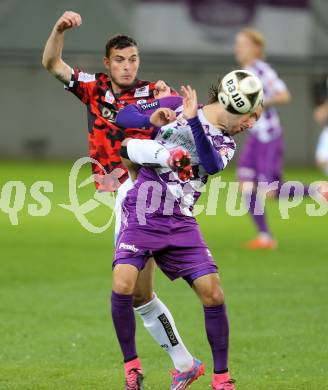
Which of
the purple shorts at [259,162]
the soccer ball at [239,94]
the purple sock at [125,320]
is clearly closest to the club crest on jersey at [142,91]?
the soccer ball at [239,94]

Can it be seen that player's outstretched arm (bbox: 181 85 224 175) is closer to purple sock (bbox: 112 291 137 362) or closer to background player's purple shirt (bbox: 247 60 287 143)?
purple sock (bbox: 112 291 137 362)

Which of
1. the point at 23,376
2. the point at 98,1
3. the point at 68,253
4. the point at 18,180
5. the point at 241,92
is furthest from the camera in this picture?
the point at 98,1

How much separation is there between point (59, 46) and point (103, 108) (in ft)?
1.69

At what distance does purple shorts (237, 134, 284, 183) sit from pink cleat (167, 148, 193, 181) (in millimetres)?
7998

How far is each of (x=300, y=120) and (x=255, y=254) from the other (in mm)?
13733

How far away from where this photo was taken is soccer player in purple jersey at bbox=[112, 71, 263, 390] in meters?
6.50

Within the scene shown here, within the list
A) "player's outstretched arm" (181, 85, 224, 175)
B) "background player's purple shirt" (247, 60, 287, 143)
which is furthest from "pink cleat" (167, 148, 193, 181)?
"background player's purple shirt" (247, 60, 287, 143)

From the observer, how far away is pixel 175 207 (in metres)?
6.73

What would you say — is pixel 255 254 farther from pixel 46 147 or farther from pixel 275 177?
pixel 46 147

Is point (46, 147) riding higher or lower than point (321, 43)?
lower

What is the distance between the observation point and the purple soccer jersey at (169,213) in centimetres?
657

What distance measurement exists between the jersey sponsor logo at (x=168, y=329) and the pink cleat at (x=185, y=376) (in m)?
0.18

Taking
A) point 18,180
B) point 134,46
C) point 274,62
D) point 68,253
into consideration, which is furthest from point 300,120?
point 134,46

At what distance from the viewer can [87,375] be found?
24.1 ft
